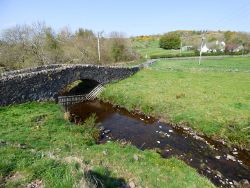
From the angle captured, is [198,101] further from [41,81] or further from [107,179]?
[107,179]

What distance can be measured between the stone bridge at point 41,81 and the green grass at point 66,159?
50.9 inches

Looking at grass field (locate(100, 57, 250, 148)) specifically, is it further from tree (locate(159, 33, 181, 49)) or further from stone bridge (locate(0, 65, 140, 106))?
tree (locate(159, 33, 181, 49))

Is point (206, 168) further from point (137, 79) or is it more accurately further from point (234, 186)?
point (137, 79)

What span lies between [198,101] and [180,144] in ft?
24.0

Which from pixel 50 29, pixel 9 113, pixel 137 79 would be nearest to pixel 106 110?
pixel 9 113

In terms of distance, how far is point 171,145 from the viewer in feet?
51.2

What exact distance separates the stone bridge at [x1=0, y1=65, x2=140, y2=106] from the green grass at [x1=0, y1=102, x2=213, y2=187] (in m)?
1.29

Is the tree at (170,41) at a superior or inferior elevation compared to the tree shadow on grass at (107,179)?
superior

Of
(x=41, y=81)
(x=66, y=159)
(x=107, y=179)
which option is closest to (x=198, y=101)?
(x=41, y=81)

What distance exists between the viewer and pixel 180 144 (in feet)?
51.8

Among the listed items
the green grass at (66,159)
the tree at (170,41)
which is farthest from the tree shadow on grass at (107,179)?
the tree at (170,41)

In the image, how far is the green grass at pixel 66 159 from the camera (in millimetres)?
7094

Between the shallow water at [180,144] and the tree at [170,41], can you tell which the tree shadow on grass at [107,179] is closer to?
the shallow water at [180,144]

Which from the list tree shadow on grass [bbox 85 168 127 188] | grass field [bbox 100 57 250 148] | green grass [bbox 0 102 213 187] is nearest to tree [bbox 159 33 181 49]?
grass field [bbox 100 57 250 148]
